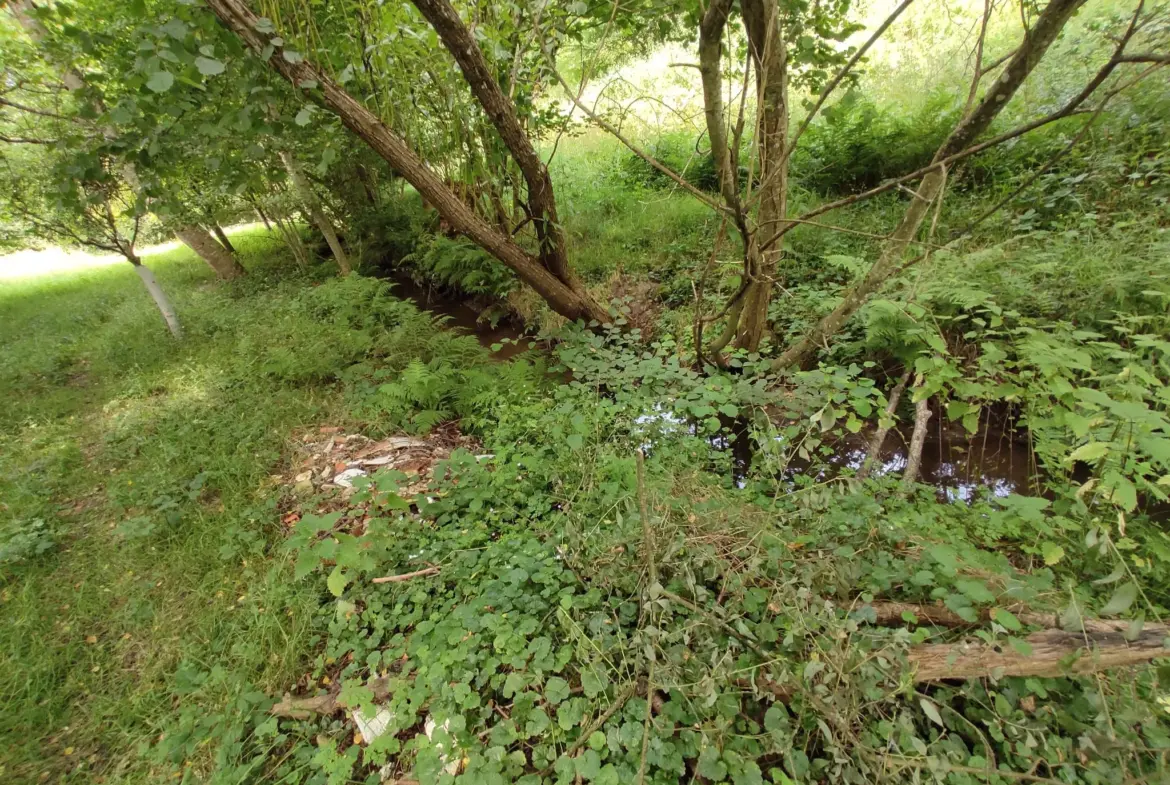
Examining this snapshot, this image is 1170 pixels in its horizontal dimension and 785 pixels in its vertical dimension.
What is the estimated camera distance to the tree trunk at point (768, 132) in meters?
2.39

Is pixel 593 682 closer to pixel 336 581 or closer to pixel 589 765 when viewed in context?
pixel 589 765

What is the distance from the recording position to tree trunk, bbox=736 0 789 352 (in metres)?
2.39

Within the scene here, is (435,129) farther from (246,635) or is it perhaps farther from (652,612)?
(652,612)

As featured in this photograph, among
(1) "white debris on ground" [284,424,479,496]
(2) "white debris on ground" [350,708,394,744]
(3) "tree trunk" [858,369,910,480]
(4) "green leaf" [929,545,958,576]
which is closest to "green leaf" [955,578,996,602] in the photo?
(4) "green leaf" [929,545,958,576]

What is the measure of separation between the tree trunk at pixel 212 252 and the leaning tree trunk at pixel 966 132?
31.6 ft

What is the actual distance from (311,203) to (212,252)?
339cm

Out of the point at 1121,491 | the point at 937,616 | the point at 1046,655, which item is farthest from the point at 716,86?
the point at 1046,655

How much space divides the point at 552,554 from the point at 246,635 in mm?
1608

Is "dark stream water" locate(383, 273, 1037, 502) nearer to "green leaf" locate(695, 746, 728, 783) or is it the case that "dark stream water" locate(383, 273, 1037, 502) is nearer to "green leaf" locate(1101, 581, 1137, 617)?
"green leaf" locate(1101, 581, 1137, 617)

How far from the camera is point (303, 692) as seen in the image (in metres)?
2.08

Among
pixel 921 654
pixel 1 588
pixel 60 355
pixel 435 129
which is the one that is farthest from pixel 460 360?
pixel 60 355

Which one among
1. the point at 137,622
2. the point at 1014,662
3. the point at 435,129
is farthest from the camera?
the point at 435,129

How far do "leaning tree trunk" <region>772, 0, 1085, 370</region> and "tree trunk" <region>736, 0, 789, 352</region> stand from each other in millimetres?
558

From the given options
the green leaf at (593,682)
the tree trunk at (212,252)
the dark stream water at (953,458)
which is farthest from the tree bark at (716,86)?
the tree trunk at (212,252)
